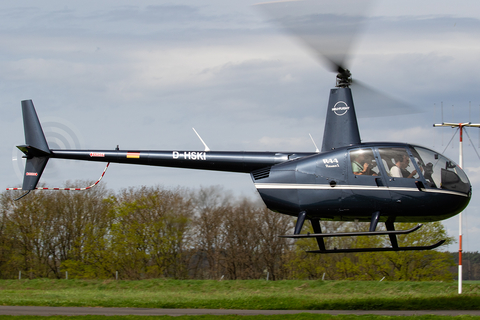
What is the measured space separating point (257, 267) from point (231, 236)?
471 cm

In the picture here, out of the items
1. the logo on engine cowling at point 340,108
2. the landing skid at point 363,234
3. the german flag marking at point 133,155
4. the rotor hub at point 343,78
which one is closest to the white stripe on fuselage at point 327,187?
the landing skid at point 363,234

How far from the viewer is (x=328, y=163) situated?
1273 centimetres

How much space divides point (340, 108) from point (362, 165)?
2.19 meters

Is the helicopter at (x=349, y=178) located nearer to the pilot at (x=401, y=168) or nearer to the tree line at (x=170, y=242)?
the pilot at (x=401, y=168)

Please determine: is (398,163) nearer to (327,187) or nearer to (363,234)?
(327,187)

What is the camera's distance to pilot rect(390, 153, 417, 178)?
12070mm

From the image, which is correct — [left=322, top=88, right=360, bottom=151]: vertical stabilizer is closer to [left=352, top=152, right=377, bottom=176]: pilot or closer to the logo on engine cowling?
the logo on engine cowling

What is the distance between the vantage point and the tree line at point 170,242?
3431 cm

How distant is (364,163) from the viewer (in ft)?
40.6

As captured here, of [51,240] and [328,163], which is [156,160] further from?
[51,240]

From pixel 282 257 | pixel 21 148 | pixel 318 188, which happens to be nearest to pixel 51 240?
pixel 282 257

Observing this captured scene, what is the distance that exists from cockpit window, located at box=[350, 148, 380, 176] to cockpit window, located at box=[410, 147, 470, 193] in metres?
1.03

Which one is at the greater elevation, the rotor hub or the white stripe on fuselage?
the rotor hub

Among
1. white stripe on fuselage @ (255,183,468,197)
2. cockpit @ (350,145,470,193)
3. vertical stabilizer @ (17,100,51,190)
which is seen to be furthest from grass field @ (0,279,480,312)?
cockpit @ (350,145,470,193)
